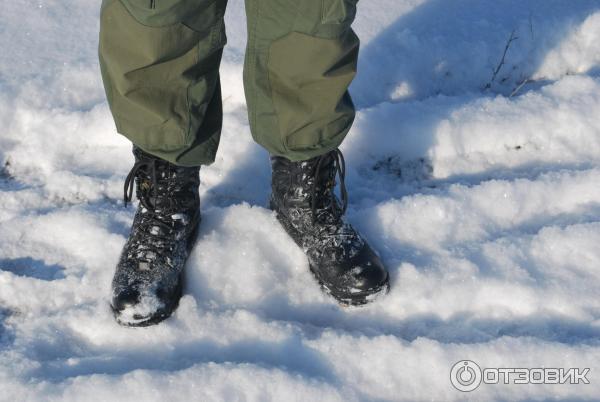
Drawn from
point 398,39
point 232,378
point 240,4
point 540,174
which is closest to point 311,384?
point 232,378

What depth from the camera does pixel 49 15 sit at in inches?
91.0

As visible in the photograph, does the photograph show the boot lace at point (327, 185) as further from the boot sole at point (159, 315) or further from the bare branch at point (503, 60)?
the bare branch at point (503, 60)

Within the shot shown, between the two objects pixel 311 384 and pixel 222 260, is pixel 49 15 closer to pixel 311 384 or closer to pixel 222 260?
pixel 222 260

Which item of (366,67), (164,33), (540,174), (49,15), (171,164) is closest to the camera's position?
(164,33)

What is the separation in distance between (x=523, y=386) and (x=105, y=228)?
1107 millimetres

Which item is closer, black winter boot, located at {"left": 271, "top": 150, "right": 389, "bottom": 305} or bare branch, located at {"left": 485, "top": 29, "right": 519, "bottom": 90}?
black winter boot, located at {"left": 271, "top": 150, "right": 389, "bottom": 305}

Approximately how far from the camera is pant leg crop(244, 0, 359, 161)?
1.24 metres

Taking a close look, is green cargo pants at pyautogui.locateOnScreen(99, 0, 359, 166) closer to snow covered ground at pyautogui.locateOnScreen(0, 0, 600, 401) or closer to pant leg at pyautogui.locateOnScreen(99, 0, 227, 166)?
pant leg at pyautogui.locateOnScreen(99, 0, 227, 166)

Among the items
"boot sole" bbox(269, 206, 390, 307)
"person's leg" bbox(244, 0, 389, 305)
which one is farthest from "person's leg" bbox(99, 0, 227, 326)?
"boot sole" bbox(269, 206, 390, 307)

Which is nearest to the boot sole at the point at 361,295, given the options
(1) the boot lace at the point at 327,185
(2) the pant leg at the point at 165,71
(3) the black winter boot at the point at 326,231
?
(3) the black winter boot at the point at 326,231

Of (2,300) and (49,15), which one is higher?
(49,15)

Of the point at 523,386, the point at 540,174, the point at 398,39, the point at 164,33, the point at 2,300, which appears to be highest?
the point at 398,39

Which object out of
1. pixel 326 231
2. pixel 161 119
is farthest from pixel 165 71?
pixel 326 231

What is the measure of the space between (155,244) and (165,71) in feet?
1.43
